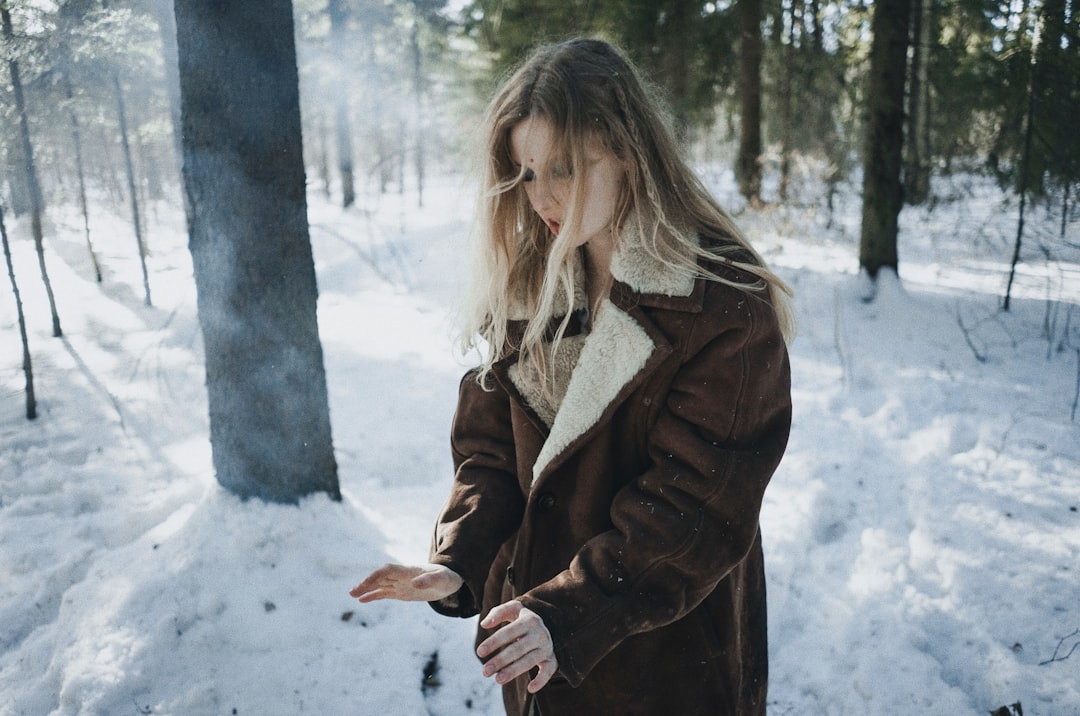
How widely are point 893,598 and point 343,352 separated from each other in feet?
18.2

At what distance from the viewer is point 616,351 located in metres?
1.46

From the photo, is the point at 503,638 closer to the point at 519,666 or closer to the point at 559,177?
the point at 519,666

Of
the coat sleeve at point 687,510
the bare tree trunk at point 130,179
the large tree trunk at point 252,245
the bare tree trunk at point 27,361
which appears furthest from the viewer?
the bare tree trunk at point 130,179

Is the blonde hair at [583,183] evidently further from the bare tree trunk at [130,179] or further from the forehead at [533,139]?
the bare tree trunk at [130,179]

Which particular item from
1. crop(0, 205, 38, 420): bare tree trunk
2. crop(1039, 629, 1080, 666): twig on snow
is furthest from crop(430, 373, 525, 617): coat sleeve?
crop(0, 205, 38, 420): bare tree trunk

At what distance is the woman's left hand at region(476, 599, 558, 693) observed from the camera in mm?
1171

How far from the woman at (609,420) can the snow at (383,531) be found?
18.5 inches

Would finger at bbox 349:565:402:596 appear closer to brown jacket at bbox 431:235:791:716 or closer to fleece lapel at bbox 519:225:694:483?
brown jacket at bbox 431:235:791:716

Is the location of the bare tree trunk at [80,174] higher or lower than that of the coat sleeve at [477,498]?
higher

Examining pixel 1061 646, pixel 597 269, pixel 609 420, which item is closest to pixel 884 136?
pixel 1061 646

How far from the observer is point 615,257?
152 centimetres

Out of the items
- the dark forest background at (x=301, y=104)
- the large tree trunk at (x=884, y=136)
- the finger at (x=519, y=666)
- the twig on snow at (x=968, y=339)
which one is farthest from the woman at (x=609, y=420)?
the large tree trunk at (x=884, y=136)

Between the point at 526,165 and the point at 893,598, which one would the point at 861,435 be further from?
the point at 526,165

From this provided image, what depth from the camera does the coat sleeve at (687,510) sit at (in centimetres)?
127
